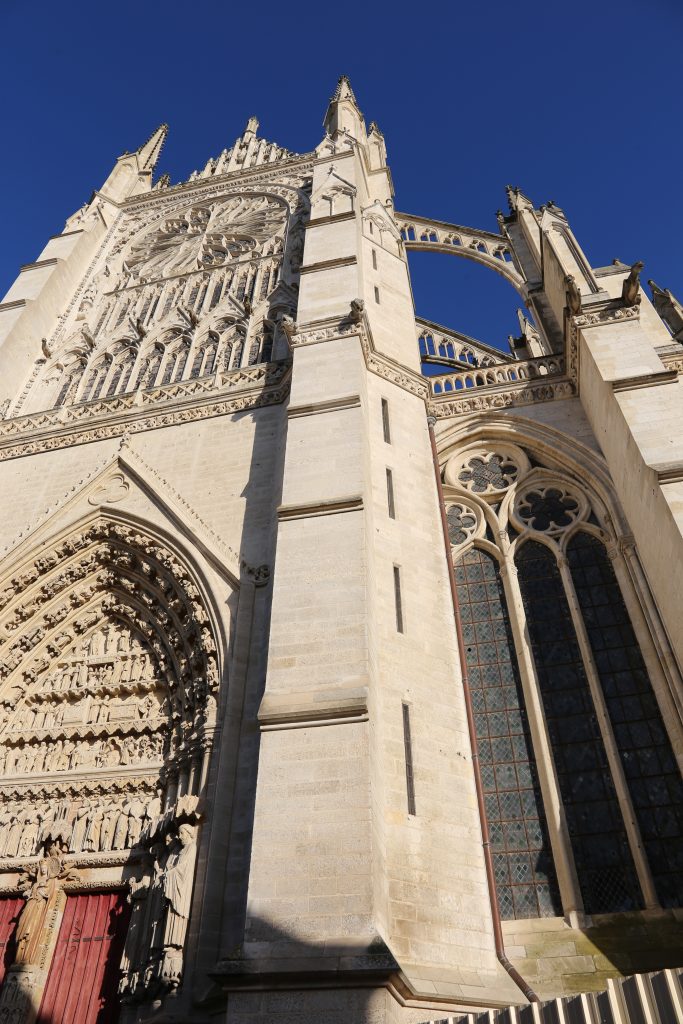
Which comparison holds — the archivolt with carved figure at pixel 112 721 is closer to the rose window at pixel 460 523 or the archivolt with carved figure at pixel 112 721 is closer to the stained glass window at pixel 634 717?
the rose window at pixel 460 523

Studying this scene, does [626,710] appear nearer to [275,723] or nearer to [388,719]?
[388,719]

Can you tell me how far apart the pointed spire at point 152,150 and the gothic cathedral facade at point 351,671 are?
12641 millimetres

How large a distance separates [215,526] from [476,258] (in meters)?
8.63

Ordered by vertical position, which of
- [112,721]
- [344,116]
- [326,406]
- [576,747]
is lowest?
[576,747]

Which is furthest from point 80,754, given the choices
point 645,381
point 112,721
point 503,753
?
point 645,381

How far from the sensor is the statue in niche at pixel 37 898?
20.0ft

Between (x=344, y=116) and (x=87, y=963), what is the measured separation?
17.8 metres

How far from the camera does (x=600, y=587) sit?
25.8 feet

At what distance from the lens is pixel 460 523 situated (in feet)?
29.6

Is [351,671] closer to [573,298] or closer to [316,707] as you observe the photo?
[316,707]

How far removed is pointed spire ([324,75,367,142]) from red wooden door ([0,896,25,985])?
52.0ft

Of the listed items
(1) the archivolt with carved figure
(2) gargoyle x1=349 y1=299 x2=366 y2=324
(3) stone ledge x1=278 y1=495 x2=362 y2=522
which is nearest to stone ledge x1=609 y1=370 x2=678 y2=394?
(2) gargoyle x1=349 y1=299 x2=366 y2=324

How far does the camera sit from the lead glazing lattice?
20.0ft

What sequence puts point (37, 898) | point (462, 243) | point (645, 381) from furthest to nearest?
point (462, 243) < point (645, 381) < point (37, 898)
